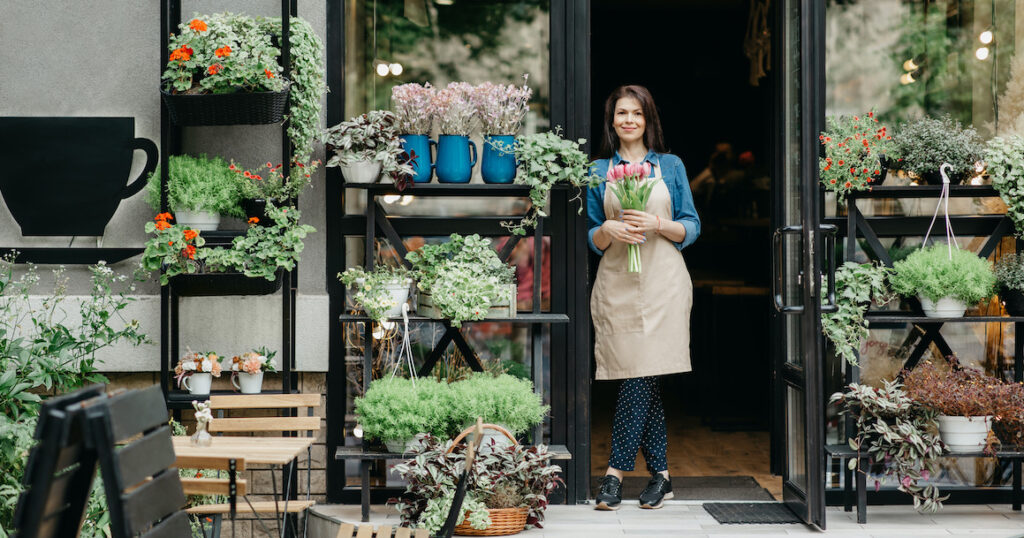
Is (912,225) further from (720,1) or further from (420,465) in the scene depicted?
(720,1)

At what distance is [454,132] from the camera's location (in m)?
4.70

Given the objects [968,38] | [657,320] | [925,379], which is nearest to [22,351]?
[657,320]

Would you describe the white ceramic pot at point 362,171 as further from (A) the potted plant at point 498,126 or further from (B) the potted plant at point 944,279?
(B) the potted plant at point 944,279

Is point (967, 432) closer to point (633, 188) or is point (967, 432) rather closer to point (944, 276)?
point (944, 276)

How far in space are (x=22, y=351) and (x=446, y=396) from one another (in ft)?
6.14

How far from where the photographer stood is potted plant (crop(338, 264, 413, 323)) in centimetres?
449

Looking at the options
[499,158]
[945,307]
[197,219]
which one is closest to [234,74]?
[197,219]

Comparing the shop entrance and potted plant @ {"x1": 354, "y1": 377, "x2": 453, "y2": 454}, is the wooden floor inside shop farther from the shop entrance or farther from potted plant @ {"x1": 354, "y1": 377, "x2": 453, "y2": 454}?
potted plant @ {"x1": 354, "y1": 377, "x2": 453, "y2": 454}

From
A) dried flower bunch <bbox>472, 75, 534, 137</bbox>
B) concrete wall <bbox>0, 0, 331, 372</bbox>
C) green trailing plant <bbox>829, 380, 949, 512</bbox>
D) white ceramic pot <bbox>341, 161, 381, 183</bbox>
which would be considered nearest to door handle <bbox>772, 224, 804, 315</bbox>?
green trailing plant <bbox>829, 380, 949, 512</bbox>

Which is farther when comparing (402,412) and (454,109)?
(454,109)

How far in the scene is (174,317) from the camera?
15.3 feet

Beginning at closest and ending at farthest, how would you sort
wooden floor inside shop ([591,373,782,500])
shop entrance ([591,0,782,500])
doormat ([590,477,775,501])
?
doormat ([590,477,775,501]) → wooden floor inside shop ([591,373,782,500]) → shop entrance ([591,0,782,500])

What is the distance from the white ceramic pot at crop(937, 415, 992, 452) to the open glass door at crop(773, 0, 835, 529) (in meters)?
0.66

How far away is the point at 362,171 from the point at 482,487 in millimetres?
1553
